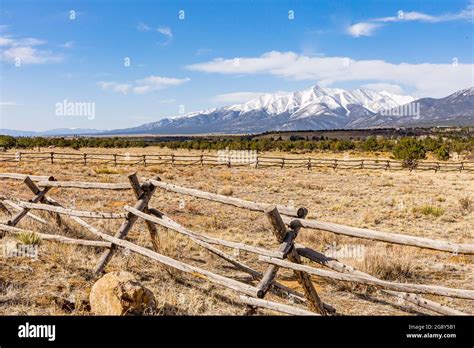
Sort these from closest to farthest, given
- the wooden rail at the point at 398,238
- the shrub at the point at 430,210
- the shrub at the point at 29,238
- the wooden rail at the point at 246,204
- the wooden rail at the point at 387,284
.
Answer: the wooden rail at the point at 398,238 → the wooden rail at the point at 387,284 → the wooden rail at the point at 246,204 → the shrub at the point at 29,238 → the shrub at the point at 430,210

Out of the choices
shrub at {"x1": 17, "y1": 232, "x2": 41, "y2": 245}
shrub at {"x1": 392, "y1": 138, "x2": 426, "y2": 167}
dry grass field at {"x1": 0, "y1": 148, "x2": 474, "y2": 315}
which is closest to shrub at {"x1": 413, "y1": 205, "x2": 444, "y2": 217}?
dry grass field at {"x1": 0, "y1": 148, "x2": 474, "y2": 315}

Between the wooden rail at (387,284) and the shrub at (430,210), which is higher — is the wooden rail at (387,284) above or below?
above

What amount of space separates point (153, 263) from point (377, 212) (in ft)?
37.7

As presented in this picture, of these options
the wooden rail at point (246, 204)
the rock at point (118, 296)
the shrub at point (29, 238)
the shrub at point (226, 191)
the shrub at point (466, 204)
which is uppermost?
the wooden rail at point (246, 204)

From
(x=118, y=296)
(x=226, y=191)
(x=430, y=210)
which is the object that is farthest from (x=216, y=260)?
(x=226, y=191)

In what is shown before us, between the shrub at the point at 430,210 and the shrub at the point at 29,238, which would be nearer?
the shrub at the point at 29,238

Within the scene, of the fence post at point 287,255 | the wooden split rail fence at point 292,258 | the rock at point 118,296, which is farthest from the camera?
the fence post at point 287,255

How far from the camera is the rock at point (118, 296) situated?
16.0 ft

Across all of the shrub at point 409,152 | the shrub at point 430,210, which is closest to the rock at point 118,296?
the shrub at point 430,210

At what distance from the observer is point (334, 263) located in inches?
201

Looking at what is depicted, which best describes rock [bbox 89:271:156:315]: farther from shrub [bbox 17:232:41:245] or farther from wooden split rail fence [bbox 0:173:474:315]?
shrub [bbox 17:232:41:245]

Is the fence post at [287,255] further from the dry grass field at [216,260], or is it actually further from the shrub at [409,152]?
the shrub at [409,152]
